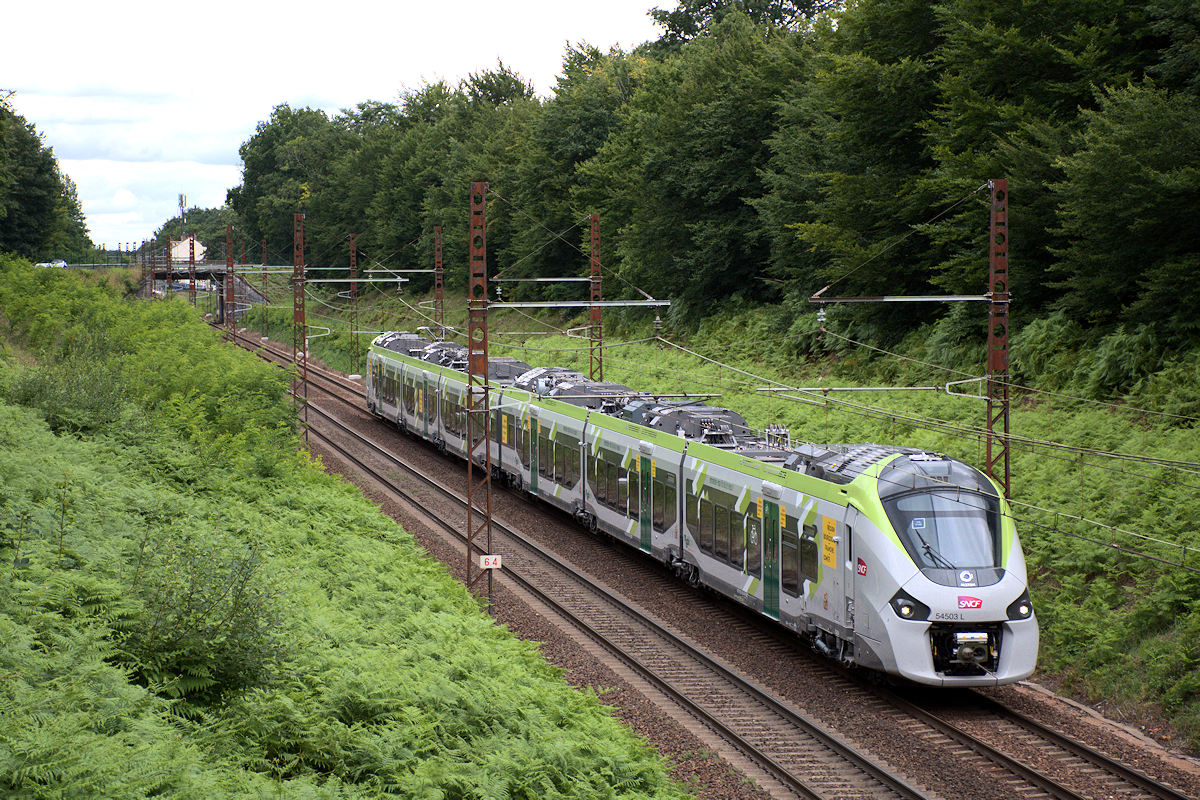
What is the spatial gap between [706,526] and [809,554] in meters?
3.85

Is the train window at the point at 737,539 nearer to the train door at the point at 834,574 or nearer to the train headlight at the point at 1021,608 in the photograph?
the train door at the point at 834,574

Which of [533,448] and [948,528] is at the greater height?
[948,528]

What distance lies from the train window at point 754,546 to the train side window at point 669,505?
3.33 m

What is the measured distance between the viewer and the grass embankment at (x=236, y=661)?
8.88 metres

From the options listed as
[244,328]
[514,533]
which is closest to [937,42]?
[514,533]

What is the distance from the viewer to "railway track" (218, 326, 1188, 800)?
538 inches

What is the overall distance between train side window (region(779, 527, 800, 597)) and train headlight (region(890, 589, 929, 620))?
2689mm

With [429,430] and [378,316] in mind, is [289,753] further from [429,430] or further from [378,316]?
[378,316]

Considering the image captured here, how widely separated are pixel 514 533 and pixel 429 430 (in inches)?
500

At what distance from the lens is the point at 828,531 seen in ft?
56.2

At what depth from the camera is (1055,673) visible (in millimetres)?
18109

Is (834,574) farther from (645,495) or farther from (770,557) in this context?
(645,495)

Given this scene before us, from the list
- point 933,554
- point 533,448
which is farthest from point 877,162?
point 933,554

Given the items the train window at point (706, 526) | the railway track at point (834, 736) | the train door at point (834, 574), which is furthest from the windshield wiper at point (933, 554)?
the train window at point (706, 526)
